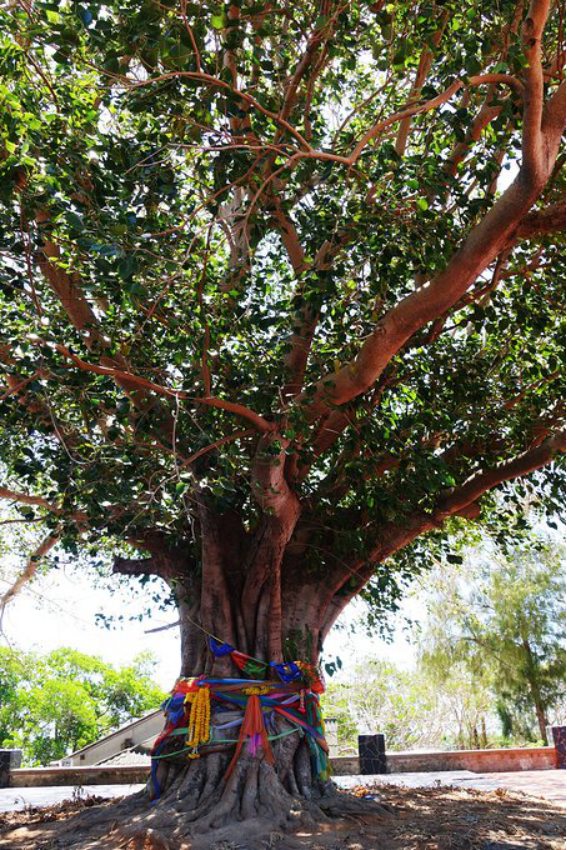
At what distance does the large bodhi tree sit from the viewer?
13.7 feet

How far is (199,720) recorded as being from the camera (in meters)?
5.54

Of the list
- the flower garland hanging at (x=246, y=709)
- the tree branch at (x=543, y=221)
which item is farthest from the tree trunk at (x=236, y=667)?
the tree branch at (x=543, y=221)

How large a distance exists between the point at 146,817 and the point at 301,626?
2.07 m

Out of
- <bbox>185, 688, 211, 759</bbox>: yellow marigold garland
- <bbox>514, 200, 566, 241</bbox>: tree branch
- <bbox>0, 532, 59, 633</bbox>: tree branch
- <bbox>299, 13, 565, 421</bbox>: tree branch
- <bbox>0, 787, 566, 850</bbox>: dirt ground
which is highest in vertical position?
<bbox>514, 200, 566, 241</bbox>: tree branch

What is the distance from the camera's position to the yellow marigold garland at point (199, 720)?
5461 mm

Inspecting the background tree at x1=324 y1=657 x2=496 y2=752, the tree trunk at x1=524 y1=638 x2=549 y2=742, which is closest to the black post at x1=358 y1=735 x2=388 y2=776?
the tree trunk at x1=524 y1=638 x2=549 y2=742

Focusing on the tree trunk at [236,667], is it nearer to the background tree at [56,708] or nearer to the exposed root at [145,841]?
the exposed root at [145,841]

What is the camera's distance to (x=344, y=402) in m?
5.07

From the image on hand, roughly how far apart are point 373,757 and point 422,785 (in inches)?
88.8

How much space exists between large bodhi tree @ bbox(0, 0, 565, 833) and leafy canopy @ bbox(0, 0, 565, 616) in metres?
0.03

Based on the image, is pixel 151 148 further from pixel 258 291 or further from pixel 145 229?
pixel 258 291

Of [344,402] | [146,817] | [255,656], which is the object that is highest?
[344,402]

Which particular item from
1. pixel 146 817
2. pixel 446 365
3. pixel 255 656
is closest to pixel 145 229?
pixel 446 365

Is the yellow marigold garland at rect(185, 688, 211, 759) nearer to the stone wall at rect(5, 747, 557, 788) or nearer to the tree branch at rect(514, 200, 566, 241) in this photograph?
the tree branch at rect(514, 200, 566, 241)
